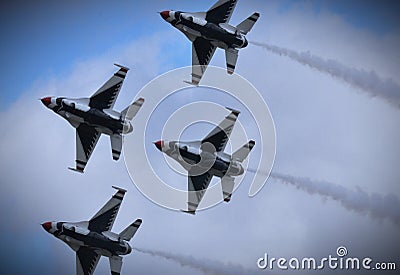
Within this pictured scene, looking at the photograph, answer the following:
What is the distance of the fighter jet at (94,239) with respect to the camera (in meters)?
29.1

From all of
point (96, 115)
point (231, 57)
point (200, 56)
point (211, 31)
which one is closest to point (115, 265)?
point (96, 115)

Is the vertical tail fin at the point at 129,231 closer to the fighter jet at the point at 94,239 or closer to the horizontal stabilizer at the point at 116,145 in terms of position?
the fighter jet at the point at 94,239

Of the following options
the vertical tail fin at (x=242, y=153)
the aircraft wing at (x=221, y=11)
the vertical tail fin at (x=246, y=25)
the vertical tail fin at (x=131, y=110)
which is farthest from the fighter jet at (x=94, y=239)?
the vertical tail fin at (x=246, y=25)

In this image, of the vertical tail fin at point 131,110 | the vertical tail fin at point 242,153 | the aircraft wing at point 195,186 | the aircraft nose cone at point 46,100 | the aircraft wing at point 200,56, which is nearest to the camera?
the vertical tail fin at point 131,110

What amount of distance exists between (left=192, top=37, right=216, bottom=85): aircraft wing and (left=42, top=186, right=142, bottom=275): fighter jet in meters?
4.25

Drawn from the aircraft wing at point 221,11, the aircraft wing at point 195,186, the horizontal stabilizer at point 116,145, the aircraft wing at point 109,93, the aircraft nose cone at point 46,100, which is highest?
the aircraft wing at point 221,11

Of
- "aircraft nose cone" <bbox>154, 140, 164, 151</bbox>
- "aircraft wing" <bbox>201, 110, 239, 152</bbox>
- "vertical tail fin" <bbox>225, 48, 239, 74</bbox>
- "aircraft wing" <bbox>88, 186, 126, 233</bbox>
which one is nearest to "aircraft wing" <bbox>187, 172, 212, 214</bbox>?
"aircraft wing" <bbox>201, 110, 239, 152</bbox>

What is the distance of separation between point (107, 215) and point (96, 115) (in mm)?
3038

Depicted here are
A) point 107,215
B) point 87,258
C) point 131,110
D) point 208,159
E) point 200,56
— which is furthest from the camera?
point 200,56

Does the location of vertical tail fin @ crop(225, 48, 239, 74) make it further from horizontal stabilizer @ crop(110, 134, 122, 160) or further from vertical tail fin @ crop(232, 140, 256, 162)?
horizontal stabilizer @ crop(110, 134, 122, 160)

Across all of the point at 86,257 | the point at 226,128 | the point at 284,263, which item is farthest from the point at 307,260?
the point at 86,257

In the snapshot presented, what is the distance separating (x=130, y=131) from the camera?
1145 inches

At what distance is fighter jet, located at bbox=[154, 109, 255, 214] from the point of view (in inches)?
1147

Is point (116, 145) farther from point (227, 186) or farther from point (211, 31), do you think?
point (211, 31)
